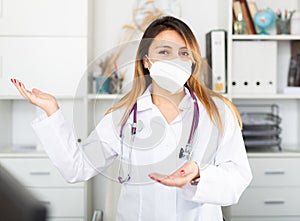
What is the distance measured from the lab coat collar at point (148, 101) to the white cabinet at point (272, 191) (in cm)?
146

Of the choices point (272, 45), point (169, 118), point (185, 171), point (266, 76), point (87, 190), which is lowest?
point (87, 190)

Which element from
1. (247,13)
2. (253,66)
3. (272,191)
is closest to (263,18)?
(247,13)

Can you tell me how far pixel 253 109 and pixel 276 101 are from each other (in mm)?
148

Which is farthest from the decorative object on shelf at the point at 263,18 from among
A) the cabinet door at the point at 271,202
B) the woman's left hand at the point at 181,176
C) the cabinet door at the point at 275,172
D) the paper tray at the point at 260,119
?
the woman's left hand at the point at 181,176

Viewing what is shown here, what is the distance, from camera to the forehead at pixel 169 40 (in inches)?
46.9

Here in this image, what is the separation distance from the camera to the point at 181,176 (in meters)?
1.08

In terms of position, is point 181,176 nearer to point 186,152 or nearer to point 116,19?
point 186,152

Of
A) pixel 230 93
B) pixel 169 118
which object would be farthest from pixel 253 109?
pixel 169 118

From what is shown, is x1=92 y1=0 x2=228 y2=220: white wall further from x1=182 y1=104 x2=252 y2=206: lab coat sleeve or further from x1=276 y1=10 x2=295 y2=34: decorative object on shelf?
x1=182 y1=104 x2=252 y2=206: lab coat sleeve

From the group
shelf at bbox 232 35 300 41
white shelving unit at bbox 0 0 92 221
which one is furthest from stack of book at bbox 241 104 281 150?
white shelving unit at bbox 0 0 92 221

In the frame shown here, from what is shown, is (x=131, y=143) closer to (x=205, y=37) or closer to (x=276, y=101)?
(x=205, y=37)

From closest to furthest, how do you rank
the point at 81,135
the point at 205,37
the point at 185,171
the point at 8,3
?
the point at 185,171 < the point at 81,135 < the point at 8,3 < the point at 205,37

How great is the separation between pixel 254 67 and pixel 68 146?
5.29ft

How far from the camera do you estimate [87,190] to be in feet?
8.48
